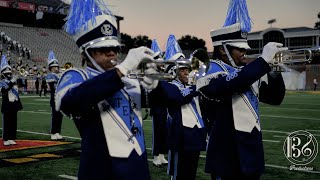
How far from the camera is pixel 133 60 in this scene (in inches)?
97.4

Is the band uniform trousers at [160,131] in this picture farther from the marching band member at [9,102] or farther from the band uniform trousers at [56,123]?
the marching band member at [9,102]

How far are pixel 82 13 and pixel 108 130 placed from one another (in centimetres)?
83

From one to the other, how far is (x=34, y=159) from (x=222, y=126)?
5.24m

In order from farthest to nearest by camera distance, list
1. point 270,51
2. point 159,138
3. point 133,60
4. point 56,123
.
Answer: point 56,123
point 159,138
point 270,51
point 133,60

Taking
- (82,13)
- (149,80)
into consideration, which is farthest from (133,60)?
(82,13)

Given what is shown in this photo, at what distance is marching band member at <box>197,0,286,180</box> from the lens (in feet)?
11.0

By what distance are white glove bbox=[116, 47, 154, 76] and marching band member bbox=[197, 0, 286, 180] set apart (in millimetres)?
1008

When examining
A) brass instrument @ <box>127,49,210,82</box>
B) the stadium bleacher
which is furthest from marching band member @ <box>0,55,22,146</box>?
the stadium bleacher

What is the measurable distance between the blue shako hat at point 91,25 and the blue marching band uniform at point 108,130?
20cm

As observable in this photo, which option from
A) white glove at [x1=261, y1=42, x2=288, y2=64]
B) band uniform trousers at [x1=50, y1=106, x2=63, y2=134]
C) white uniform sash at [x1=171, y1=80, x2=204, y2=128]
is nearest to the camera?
white glove at [x1=261, y1=42, x2=288, y2=64]

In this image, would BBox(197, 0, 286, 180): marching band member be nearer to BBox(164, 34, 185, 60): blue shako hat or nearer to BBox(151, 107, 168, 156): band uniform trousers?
BBox(164, 34, 185, 60): blue shako hat

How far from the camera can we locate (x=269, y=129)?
11758 mm

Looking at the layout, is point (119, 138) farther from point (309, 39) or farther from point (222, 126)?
point (309, 39)

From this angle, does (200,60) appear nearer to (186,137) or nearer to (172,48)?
(186,137)
